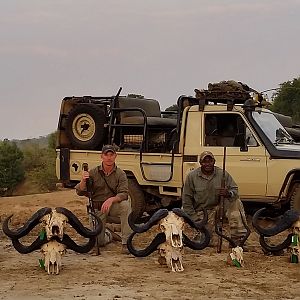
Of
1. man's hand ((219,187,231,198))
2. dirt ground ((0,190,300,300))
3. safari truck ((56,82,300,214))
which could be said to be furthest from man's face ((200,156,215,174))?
safari truck ((56,82,300,214))

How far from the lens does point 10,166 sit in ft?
118

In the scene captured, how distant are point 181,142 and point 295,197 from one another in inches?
86.9

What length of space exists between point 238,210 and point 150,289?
293 cm

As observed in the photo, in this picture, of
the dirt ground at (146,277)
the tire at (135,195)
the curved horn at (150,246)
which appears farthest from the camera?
the tire at (135,195)

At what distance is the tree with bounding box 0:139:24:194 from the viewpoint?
34.6m

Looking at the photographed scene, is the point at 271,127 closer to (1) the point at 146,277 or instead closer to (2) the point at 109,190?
(2) the point at 109,190

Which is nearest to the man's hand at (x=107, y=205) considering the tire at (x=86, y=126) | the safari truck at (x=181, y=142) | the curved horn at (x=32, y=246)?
the curved horn at (x=32, y=246)

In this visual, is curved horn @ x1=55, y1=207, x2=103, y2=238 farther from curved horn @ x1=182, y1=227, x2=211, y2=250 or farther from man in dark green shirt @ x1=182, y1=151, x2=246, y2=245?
man in dark green shirt @ x1=182, y1=151, x2=246, y2=245

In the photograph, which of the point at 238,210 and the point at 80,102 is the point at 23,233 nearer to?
the point at 238,210

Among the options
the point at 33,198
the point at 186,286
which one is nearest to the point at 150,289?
the point at 186,286

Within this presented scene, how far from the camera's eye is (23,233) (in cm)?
944

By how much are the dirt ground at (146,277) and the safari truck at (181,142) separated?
1835 mm

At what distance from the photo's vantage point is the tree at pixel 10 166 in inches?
1361

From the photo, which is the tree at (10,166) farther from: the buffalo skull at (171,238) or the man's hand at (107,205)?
the buffalo skull at (171,238)
